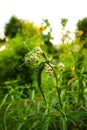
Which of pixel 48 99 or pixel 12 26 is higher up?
pixel 12 26

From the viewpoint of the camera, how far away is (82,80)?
10.3 ft

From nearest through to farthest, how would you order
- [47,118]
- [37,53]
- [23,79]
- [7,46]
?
[37,53] < [47,118] < [23,79] < [7,46]

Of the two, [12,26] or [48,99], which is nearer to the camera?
[48,99]

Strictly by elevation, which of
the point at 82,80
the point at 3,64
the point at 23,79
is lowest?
the point at 82,80

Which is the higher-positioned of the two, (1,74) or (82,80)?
(1,74)

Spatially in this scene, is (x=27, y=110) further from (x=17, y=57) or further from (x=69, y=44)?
(x=17, y=57)

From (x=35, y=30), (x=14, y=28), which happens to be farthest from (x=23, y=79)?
(x=14, y=28)

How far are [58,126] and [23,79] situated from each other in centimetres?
238

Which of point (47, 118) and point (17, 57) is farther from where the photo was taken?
point (17, 57)

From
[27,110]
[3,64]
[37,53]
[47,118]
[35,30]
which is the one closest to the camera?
[37,53]

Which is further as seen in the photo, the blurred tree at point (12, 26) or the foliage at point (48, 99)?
the blurred tree at point (12, 26)

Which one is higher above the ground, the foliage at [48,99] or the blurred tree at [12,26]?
the blurred tree at [12,26]

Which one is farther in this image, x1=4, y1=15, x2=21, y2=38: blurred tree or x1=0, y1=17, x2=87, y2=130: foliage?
x1=4, y1=15, x2=21, y2=38: blurred tree

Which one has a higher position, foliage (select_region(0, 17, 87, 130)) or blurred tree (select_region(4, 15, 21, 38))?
blurred tree (select_region(4, 15, 21, 38))
